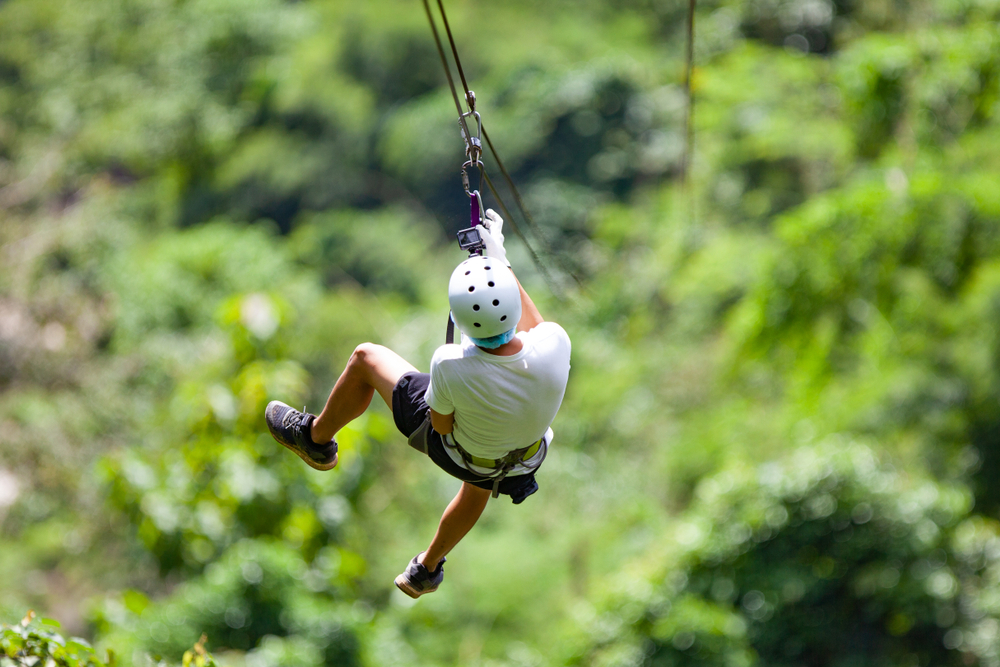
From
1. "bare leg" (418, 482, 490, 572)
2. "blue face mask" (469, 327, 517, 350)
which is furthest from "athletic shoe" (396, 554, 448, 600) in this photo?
"blue face mask" (469, 327, 517, 350)

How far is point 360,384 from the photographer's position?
259cm

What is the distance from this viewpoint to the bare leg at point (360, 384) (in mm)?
2494

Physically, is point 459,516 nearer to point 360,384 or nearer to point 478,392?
point 360,384

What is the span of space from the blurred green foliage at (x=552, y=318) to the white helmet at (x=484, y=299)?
0.56 meters

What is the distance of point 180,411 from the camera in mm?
6234

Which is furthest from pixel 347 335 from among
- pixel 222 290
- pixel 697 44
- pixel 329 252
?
pixel 697 44

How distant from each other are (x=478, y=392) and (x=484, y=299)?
0.84ft

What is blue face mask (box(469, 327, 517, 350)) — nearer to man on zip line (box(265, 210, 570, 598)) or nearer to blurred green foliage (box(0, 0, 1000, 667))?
A: man on zip line (box(265, 210, 570, 598))

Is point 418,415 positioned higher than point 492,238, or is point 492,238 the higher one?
point 492,238

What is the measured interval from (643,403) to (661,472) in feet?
4.37

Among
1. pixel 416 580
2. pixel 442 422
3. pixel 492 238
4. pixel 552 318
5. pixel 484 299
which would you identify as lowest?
pixel 416 580

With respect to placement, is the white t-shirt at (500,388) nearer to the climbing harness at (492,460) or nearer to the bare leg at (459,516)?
the climbing harness at (492,460)

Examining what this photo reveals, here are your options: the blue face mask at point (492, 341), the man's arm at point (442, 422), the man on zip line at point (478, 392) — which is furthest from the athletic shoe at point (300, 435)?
the blue face mask at point (492, 341)

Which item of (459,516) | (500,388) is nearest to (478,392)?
(500,388)
